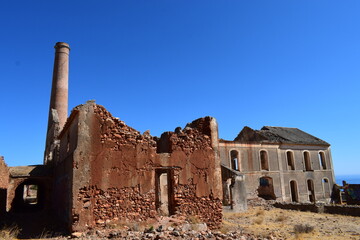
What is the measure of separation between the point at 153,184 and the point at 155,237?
2.35m

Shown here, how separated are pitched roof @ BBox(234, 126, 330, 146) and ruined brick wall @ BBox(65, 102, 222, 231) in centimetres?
2081

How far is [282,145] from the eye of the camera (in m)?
31.2

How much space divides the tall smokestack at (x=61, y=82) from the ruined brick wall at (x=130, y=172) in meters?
18.6

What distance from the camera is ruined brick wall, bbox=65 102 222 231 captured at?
8984mm

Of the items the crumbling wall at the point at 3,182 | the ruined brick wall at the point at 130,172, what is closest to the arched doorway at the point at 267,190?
the ruined brick wall at the point at 130,172

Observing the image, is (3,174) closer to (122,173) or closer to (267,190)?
(122,173)

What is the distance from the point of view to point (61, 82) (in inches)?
1089

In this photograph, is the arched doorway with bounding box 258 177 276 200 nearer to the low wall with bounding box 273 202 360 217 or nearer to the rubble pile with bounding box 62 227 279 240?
the low wall with bounding box 273 202 360 217

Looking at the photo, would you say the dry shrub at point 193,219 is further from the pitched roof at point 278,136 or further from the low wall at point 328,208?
the pitched roof at point 278,136

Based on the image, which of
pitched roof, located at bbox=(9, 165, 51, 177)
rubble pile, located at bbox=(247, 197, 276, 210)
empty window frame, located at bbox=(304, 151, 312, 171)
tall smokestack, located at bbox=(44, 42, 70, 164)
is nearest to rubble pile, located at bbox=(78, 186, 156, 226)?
pitched roof, located at bbox=(9, 165, 51, 177)

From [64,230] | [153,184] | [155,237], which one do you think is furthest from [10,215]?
[155,237]

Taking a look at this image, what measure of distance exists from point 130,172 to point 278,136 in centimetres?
2578

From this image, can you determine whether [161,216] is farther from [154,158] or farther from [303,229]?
[303,229]

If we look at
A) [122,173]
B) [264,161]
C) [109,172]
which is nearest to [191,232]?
[122,173]
